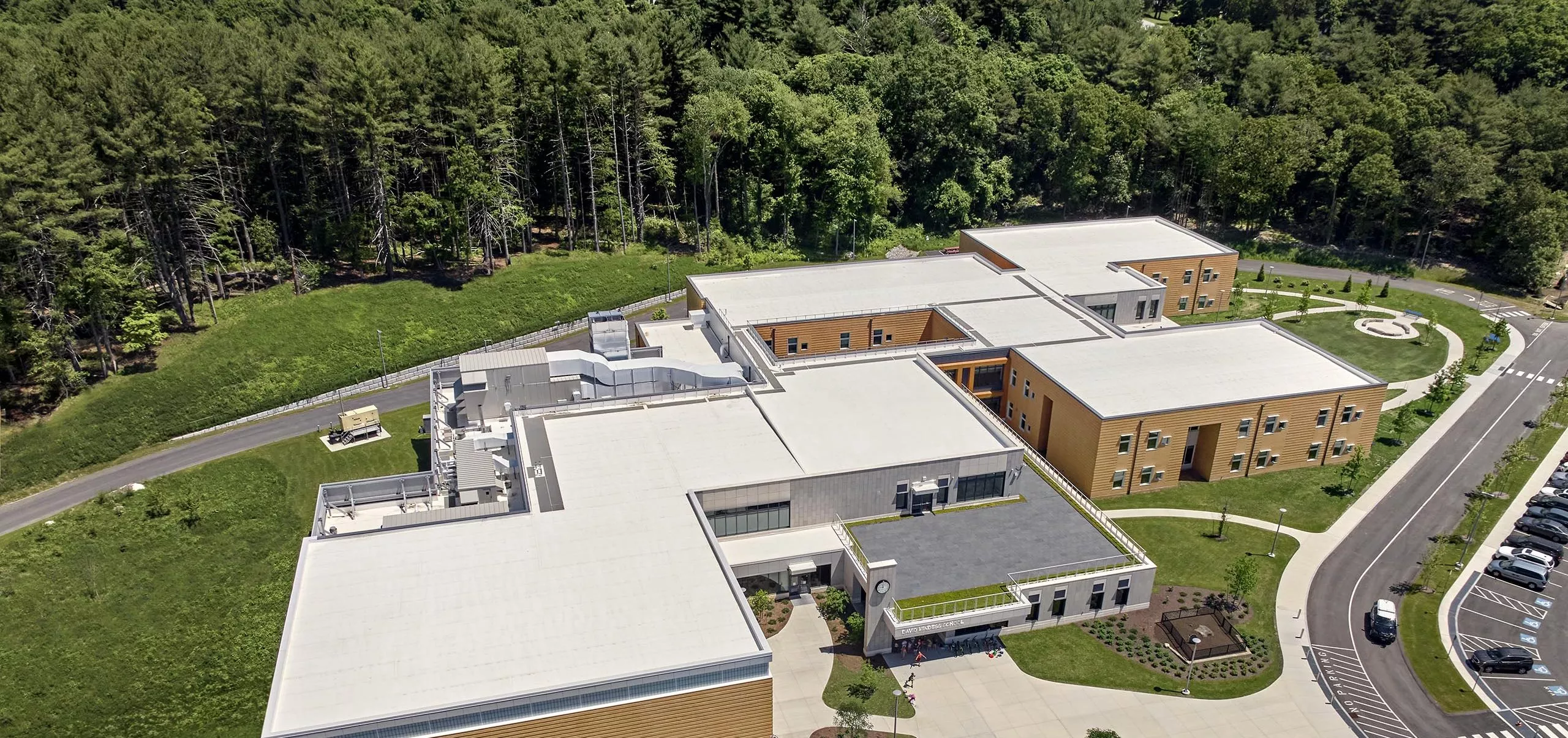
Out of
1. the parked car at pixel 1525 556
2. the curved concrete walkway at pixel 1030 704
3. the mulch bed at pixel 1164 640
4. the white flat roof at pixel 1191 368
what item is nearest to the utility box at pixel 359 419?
the curved concrete walkway at pixel 1030 704

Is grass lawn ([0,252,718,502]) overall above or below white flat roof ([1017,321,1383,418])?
below

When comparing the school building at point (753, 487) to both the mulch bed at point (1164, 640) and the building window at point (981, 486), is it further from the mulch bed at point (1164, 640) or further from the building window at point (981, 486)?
the mulch bed at point (1164, 640)

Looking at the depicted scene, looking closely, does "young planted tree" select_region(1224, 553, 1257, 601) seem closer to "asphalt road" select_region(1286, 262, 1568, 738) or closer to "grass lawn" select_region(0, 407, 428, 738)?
"asphalt road" select_region(1286, 262, 1568, 738)

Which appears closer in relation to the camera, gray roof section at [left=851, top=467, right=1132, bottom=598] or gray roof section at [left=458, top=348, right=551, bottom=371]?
gray roof section at [left=851, top=467, right=1132, bottom=598]

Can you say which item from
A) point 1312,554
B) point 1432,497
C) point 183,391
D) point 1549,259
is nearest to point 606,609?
point 1312,554

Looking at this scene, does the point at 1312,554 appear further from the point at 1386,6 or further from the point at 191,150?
the point at 1386,6

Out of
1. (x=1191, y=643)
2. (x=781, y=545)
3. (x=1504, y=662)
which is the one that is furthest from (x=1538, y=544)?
(x=781, y=545)

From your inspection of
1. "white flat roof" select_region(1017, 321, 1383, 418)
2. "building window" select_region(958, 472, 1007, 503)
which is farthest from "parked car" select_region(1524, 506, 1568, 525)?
"building window" select_region(958, 472, 1007, 503)
